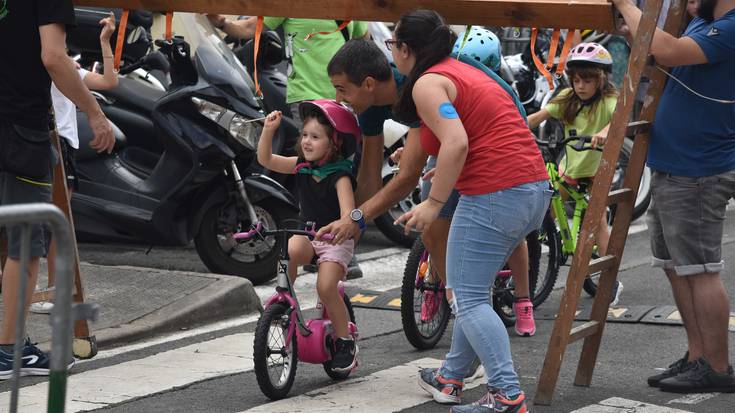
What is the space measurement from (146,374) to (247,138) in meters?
2.32

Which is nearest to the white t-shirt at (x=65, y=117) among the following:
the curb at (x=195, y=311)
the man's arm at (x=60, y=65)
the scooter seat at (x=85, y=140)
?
the curb at (x=195, y=311)

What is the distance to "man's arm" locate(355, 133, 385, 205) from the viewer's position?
239 inches

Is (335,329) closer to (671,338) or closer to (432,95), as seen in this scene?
(432,95)

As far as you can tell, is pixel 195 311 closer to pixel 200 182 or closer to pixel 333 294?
pixel 200 182

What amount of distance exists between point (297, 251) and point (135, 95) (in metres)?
3.94

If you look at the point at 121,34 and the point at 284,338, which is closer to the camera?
the point at 284,338

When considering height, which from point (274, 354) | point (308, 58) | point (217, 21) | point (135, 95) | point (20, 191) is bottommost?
point (274, 354)

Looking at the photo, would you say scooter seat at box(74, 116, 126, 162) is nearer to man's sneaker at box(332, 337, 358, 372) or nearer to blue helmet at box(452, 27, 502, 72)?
blue helmet at box(452, 27, 502, 72)

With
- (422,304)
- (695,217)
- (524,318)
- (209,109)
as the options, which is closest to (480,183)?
(695,217)

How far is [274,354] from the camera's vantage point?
5.76 metres

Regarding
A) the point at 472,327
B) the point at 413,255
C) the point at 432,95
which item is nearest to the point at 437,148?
the point at 432,95

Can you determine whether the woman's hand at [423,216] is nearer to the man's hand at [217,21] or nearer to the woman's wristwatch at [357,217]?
the woman's wristwatch at [357,217]

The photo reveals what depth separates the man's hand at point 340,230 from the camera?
18.2ft

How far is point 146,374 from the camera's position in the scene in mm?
6277
